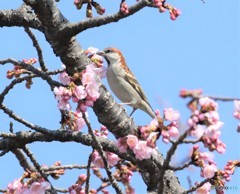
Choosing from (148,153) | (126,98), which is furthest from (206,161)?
(126,98)

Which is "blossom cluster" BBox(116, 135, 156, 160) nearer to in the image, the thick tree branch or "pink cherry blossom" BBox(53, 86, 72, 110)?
"pink cherry blossom" BBox(53, 86, 72, 110)

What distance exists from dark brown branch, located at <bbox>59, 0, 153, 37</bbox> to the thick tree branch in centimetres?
59

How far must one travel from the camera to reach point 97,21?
16.8 ft

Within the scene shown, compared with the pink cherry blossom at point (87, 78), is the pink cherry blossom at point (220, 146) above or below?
below

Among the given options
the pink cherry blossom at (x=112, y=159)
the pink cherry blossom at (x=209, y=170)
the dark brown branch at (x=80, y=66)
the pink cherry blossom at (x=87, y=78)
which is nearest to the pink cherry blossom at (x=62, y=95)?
the pink cherry blossom at (x=87, y=78)

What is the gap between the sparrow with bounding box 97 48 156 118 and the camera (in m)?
9.14

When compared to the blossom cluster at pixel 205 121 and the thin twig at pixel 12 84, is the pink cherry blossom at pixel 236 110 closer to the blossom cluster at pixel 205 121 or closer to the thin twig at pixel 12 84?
the blossom cluster at pixel 205 121

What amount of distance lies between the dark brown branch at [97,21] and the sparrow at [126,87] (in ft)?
12.6

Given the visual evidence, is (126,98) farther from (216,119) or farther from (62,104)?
→ (216,119)

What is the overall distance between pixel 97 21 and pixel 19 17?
1006 mm

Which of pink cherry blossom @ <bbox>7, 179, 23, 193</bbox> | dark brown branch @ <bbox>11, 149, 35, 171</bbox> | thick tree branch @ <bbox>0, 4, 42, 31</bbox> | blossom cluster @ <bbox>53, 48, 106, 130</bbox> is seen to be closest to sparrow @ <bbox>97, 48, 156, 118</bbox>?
dark brown branch @ <bbox>11, 149, 35, 171</bbox>

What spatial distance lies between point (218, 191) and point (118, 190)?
0.96m

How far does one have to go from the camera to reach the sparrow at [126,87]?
360 inches

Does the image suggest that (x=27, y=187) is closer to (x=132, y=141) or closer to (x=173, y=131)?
(x=132, y=141)
